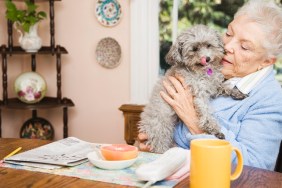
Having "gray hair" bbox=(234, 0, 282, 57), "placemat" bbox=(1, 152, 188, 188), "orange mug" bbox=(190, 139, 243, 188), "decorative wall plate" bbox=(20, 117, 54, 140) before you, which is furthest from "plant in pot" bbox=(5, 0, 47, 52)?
"orange mug" bbox=(190, 139, 243, 188)

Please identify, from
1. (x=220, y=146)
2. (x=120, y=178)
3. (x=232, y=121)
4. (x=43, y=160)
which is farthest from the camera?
(x=232, y=121)

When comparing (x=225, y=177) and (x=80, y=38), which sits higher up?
(x=80, y=38)

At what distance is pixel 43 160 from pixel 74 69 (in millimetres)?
2117

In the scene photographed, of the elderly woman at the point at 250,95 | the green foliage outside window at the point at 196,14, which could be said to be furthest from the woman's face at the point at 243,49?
the green foliage outside window at the point at 196,14

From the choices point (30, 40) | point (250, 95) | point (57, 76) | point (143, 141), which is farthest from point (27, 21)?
point (250, 95)

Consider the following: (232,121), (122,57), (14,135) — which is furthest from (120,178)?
(14,135)

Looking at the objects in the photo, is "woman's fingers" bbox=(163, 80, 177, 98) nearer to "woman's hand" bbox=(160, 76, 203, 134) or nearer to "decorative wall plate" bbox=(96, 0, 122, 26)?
"woman's hand" bbox=(160, 76, 203, 134)

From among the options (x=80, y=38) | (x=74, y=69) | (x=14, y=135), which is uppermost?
(x=80, y=38)

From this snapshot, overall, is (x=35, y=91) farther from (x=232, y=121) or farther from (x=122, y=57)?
(x=232, y=121)

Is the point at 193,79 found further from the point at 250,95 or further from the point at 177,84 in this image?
the point at 250,95

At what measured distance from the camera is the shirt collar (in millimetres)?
1822

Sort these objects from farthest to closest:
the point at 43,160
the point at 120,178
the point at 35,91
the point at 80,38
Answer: the point at 80,38
the point at 35,91
the point at 43,160
the point at 120,178

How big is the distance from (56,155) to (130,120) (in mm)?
1755

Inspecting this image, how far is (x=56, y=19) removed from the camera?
343 centimetres
